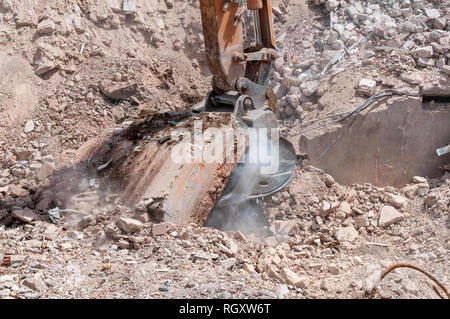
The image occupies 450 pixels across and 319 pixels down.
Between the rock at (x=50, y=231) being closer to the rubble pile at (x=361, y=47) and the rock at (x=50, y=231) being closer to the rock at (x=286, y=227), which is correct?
the rock at (x=286, y=227)

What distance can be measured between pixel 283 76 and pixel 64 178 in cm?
358

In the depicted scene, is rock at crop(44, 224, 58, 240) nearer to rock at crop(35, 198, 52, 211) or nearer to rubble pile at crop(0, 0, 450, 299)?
rubble pile at crop(0, 0, 450, 299)

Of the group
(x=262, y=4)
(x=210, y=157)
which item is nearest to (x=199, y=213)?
(x=210, y=157)

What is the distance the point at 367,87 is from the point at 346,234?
7.68 feet

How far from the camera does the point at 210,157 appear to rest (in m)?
5.11

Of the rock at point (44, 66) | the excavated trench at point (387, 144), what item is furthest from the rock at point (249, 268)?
the rock at point (44, 66)

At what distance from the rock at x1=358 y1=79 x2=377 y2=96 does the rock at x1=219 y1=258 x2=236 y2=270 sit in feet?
11.7

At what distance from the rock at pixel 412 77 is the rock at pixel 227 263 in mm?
3896

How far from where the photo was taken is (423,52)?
7.29 m

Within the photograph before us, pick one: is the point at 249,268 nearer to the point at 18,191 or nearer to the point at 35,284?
the point at 35,284

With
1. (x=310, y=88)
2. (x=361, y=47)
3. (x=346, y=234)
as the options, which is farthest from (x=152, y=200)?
(x=361, y=47)

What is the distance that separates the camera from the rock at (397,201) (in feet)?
20.0

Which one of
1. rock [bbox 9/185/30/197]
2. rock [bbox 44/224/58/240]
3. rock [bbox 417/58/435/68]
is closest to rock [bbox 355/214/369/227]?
rock [bbox 417/58/435/68]

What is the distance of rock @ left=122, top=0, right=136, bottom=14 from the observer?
806 centimetres
